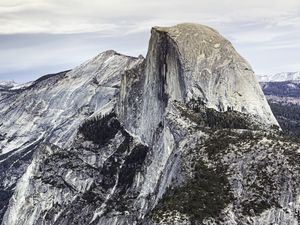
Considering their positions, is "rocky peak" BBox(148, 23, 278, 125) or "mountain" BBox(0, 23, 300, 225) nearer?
"mountain" BBox(0, 23, 300, 225)

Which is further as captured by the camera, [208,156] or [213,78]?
[213,78]

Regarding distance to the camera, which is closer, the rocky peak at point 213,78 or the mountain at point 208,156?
the mountain at point 208,156

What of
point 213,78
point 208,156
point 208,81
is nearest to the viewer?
point 208,156

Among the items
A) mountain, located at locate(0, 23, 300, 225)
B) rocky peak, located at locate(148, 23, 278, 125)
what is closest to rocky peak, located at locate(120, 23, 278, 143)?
rocky peak, located at locate(148, 23, 278, 125)

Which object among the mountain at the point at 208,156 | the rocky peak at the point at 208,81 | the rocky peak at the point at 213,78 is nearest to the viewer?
the mountain at the point at 208,156

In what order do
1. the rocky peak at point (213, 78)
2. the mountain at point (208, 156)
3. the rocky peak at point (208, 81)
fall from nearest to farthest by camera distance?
the mountain at point (208, 156)
the rocky peak at point (208, 81)
the rocky peak at point (213, 78)

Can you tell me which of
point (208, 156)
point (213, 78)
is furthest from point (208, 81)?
point (208, 156)

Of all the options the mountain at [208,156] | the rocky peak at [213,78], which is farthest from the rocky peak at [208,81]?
the mountain at [208,156]

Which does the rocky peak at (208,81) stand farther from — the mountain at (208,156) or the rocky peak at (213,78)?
the mountain at (208,156)

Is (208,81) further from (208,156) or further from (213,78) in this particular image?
(208,156)

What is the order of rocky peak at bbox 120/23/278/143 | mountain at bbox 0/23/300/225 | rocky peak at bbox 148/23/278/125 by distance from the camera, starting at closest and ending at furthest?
mountain at bbox 0/23/300/225
rocky peak at bbox 120/23/278/143
rocky peak at bbox 148/23/278/125

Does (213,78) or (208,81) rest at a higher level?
(213,78)

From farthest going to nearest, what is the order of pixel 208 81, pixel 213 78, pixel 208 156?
pixel 213 78, pixel 208 81, pixel 208 156

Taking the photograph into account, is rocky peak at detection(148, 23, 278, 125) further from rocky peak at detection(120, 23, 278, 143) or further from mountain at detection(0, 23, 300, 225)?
mountain at detection(0, 23, 300, 225)
